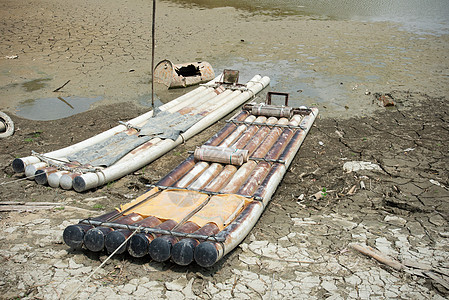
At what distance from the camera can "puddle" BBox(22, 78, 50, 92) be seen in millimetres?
10113

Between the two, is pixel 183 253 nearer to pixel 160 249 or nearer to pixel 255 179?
pixel 160 249

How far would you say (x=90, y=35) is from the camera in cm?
1375

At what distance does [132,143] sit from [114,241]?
9.98ft

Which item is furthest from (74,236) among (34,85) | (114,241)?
(34,85)

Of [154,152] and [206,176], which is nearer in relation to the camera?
[206,176]

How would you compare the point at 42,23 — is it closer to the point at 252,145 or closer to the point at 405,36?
the point at 252,145

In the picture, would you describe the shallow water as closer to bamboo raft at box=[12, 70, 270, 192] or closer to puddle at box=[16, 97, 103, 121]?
bamboo raft at box=[12, 70, 270, 192]

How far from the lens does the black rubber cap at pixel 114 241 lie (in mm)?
4215

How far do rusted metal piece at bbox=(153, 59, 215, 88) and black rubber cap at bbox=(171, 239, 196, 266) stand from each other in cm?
650

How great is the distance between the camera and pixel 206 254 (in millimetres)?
4004

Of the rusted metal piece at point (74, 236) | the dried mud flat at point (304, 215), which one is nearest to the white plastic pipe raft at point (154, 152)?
the dried mud flat at point (304, 215)

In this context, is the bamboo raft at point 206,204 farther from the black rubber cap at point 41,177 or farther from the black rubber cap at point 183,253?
the black rubber cap at point 41,177

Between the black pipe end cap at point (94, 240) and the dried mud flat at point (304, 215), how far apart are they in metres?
0.17

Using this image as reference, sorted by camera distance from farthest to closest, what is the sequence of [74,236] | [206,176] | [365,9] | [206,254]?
[365,9] < [206,176] < [74,236] < [206,254]
